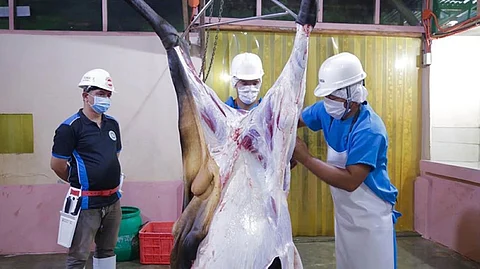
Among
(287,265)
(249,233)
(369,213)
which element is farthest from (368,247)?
(249,233)

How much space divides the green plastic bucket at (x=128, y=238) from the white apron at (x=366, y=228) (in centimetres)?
282

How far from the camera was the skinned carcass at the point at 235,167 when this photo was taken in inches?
52.2

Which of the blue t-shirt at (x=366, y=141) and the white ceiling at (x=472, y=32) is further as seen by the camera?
the white ceiling at (x=472, y=32)

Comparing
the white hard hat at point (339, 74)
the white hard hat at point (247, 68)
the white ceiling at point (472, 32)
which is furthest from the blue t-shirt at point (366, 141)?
the white ceiling at point (472, 32)

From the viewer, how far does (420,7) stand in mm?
5465

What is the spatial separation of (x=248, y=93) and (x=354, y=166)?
1.21m

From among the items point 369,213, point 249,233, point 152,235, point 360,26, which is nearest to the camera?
point 249,233

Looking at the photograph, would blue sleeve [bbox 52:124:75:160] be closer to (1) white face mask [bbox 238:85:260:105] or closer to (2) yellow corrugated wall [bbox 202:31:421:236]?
(1) white face mask [bbox 238:85:260:105]

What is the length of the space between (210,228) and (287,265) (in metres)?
0.27

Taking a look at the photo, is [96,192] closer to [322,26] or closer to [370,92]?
[322,26]

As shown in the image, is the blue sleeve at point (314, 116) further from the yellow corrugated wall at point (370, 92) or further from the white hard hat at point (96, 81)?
the yellow corrugated wall at point (370, 92)

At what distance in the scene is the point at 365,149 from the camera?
202 centimetres

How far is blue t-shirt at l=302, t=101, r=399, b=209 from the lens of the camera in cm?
203

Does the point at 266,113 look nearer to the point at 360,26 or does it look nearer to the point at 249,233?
the point at 249,233
